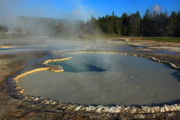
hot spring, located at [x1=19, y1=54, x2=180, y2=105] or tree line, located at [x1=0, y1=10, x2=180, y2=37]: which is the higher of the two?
tree line, located at [x1=0, y1=10, x2=180, y2=37]

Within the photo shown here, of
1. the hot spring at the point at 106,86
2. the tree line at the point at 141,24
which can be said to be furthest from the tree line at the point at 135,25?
the hot spring at the point at 106,86

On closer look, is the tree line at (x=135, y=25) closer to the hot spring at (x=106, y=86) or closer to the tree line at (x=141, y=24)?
the tree line at (x=141, y=24)

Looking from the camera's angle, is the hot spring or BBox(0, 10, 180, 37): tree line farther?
BBox(0, 10, 180, 37): tree line

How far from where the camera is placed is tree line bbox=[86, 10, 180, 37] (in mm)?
35938

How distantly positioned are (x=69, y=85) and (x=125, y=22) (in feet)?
136

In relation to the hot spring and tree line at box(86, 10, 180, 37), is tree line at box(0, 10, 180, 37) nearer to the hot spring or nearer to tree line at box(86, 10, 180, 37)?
tree line at box(86, 10, 180, 37)

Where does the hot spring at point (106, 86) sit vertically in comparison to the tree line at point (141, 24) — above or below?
below

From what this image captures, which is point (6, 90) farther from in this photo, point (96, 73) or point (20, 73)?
point (96, 73)

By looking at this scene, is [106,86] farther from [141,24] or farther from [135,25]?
[141,24]

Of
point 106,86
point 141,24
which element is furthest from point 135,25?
point 106,86

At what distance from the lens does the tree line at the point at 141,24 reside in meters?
35.9

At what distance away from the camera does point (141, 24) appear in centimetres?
4188

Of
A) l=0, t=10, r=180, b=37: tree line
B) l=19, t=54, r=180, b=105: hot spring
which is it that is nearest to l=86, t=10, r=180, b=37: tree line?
l=0, t=10, r=180, b=37: tree line

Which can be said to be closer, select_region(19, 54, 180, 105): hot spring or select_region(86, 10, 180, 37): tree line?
select_region(19, 54, 180, 105): hot spring
